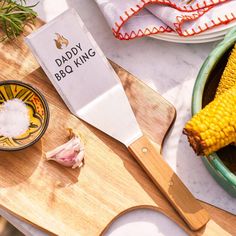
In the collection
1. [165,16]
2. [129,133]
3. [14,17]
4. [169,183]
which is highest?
[14,17]

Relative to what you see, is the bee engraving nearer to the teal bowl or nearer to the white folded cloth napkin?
the white folded cloth napkin

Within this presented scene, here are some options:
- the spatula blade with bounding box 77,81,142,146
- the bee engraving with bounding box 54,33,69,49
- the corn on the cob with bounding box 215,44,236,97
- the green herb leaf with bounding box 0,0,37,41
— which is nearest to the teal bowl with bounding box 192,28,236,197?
the corn on the cob with bounding box 215,44,236,97

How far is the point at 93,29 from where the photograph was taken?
131 cm

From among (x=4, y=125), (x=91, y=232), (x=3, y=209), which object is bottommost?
(x=91, y=232)

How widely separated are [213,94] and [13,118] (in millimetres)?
391

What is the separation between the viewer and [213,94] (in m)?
1.17

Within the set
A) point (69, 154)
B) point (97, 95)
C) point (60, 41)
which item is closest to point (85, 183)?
point (69, 154)

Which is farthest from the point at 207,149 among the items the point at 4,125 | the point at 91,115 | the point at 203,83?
the point at 4,125

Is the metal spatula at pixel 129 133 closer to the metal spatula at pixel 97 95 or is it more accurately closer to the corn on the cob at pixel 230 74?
the metal spatula at pixel 97 95

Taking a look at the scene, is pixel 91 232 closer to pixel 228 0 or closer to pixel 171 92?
pixel 171 92

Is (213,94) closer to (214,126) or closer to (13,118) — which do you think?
(214,126)

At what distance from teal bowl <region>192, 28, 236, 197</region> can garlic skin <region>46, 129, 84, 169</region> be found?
239 millimetres

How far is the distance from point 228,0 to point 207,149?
380mm

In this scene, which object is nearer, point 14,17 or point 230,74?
point 230,74
